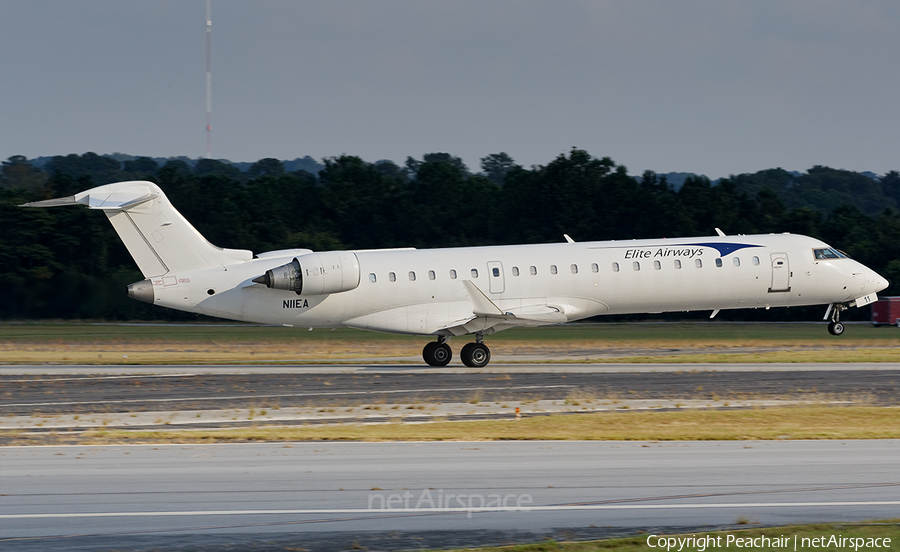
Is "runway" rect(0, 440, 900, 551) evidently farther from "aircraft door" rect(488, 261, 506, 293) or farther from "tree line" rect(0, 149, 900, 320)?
"tree line" rect(0, 149, 900, 320)

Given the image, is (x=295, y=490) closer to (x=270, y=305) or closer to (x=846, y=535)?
(x=846, y=535)

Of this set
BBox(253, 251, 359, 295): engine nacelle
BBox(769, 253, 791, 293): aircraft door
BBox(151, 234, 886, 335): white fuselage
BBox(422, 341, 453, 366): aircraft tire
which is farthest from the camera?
BBox(769, 253, 791, 293): aircraft door

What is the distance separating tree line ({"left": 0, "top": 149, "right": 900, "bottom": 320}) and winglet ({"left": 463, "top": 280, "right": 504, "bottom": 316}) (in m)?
33.1

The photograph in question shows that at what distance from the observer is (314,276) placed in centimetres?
2870

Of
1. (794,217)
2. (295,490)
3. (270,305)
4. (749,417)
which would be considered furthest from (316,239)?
(295,490)

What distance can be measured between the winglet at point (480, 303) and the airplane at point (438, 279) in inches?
1.3

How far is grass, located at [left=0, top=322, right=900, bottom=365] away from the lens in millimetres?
33812

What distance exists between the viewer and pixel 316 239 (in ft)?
225

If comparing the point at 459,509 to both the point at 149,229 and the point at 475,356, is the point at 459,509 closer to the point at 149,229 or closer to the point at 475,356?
the point at 475,356

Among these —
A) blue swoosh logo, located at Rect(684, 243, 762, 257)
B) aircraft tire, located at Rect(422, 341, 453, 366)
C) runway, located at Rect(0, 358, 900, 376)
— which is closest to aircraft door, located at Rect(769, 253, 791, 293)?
blue swoosh logo, located at Rect(684, 243, 762, 257)

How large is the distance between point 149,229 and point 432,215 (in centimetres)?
4676

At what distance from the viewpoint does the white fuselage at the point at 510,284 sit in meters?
29.2

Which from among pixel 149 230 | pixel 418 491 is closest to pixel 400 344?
pixel 149 230

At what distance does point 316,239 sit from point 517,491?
191 ft
